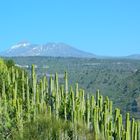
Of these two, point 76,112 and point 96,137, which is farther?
point 76,112

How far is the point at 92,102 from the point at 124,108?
12635 cm

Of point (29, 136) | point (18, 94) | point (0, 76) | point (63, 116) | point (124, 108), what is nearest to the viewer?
point (29, 136)

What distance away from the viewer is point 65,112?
43594mm

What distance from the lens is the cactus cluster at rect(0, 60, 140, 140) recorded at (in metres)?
39.2

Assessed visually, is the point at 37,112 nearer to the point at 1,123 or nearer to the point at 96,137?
the point at 1,123

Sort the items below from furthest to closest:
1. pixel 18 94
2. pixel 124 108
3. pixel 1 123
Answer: pixel 124 108, pixel 18 94, pixel 1 123

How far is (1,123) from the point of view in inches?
1634

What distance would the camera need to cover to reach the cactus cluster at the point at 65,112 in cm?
3919

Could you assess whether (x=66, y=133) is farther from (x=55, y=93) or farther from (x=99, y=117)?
(x=55, y=93)

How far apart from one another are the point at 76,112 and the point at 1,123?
568cm

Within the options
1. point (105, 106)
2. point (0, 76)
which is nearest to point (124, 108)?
point (0, 76)

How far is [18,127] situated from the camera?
39906mm

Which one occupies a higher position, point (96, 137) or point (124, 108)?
A: point (96, 137)

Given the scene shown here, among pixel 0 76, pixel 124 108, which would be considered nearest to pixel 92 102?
pixel 0 76
